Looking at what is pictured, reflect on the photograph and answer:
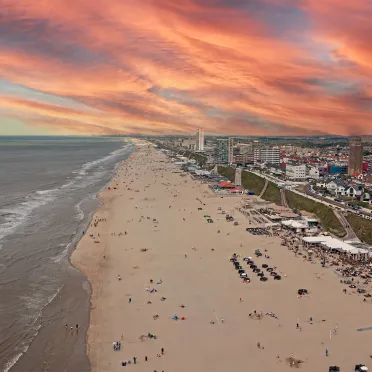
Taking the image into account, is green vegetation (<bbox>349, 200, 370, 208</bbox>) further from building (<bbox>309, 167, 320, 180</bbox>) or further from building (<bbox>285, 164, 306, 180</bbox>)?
building (<bbox>309, 167, 320, 180</bbox>)

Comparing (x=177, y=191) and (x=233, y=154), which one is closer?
(x=177, y=191)

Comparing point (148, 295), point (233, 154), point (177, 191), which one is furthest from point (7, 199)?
point (233, 154)

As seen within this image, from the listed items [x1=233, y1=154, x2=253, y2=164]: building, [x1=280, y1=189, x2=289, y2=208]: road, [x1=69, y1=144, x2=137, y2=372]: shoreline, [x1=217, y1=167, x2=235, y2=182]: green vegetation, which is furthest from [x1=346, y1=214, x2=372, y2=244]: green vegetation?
[x1=233, y1=154, x2=253, y2=164]: building

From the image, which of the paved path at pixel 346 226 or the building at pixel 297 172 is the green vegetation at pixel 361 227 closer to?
the paved path at pixel 346 226

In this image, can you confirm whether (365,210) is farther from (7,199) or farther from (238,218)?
(7,199)

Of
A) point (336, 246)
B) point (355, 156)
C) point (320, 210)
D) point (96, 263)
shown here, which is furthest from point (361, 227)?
point (355, 156)
